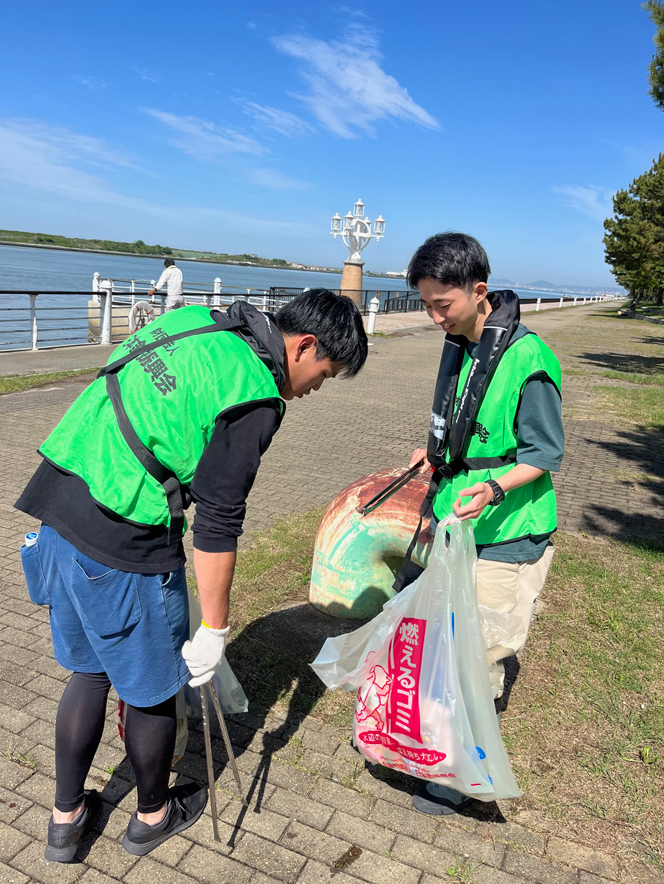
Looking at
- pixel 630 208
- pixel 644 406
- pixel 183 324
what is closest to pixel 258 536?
pixel 183 324

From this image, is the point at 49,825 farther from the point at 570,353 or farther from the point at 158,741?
the point at 570,353

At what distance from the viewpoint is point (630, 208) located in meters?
46.0

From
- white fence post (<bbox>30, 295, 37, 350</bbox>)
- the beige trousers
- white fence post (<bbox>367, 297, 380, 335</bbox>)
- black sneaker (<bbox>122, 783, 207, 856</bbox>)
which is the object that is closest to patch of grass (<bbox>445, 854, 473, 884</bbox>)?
the beige trousers

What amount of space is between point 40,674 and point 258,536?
83.0 inches

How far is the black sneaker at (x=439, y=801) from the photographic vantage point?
255 centimetres

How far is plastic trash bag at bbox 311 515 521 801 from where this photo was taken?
2213mm

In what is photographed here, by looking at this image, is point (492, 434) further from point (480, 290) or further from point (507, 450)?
point (480, 290)

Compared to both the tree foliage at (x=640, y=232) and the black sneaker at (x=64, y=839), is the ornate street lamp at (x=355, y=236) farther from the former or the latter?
the black sneaker at (x=64, y=839)

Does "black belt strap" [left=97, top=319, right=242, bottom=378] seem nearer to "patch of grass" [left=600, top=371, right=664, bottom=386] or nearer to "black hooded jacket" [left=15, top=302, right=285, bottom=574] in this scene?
"black hooded jacket" [left=15, top=302, right=285, bottom=574]

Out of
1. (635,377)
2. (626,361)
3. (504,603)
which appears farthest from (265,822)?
(626,361)

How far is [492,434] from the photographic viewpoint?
238cm

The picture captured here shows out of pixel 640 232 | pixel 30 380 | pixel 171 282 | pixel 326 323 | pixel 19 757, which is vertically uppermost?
pixel 640 232

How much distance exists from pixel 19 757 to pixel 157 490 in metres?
1.58

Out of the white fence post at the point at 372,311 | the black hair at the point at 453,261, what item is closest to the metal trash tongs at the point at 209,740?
the black hair at the point at 453,261
